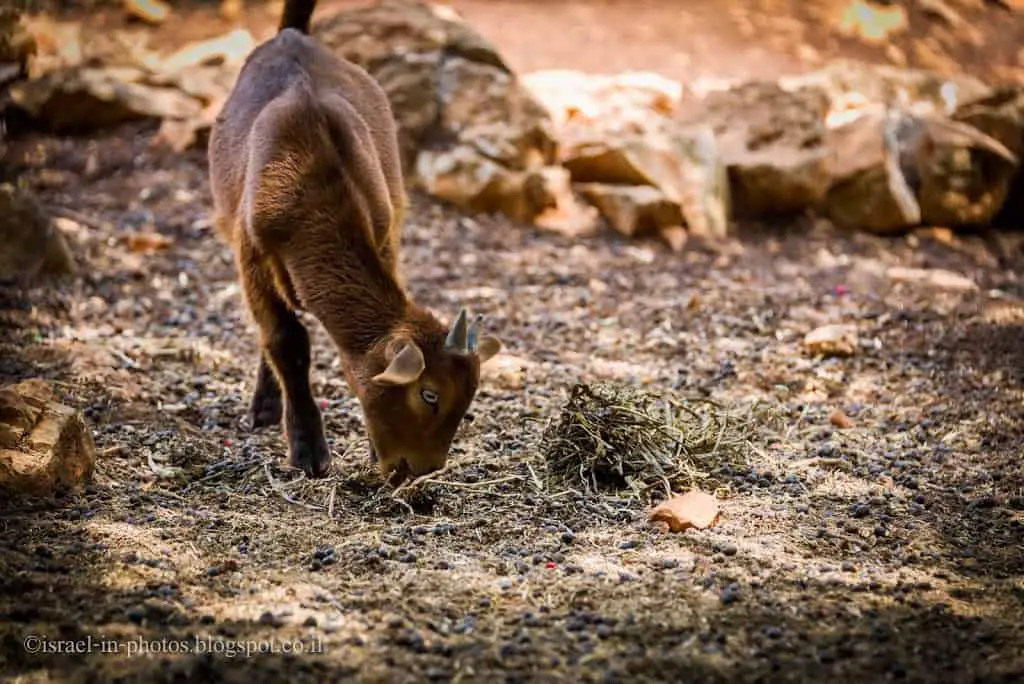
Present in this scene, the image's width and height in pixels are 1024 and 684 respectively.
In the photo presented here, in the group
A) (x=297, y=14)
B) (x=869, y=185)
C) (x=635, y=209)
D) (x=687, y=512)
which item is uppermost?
(x=297, y=14)

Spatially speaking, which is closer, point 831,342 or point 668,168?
point 831,342

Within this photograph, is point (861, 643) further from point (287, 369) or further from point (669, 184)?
point (669, 184)

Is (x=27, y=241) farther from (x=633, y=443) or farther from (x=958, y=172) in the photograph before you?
(x=958, y=172)

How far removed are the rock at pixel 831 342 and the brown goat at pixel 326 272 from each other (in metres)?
2.91

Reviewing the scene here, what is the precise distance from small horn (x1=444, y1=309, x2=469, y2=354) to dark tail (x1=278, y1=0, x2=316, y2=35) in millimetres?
2993

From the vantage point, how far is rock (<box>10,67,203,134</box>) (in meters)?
10.9

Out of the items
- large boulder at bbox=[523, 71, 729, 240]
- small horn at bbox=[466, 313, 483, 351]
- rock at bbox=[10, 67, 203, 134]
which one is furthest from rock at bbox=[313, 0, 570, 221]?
small horn at bbox=[466, 313, 483, 351]

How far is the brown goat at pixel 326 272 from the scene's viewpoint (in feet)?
16.4

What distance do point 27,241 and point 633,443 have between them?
16.0ft

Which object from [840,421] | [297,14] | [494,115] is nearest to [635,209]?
[494,115]

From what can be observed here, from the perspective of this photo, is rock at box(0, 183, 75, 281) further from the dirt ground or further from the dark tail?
the dark tail

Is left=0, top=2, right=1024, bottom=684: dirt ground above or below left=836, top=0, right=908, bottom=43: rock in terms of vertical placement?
above

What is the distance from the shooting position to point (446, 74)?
1088cm

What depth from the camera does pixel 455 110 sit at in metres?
10.8
